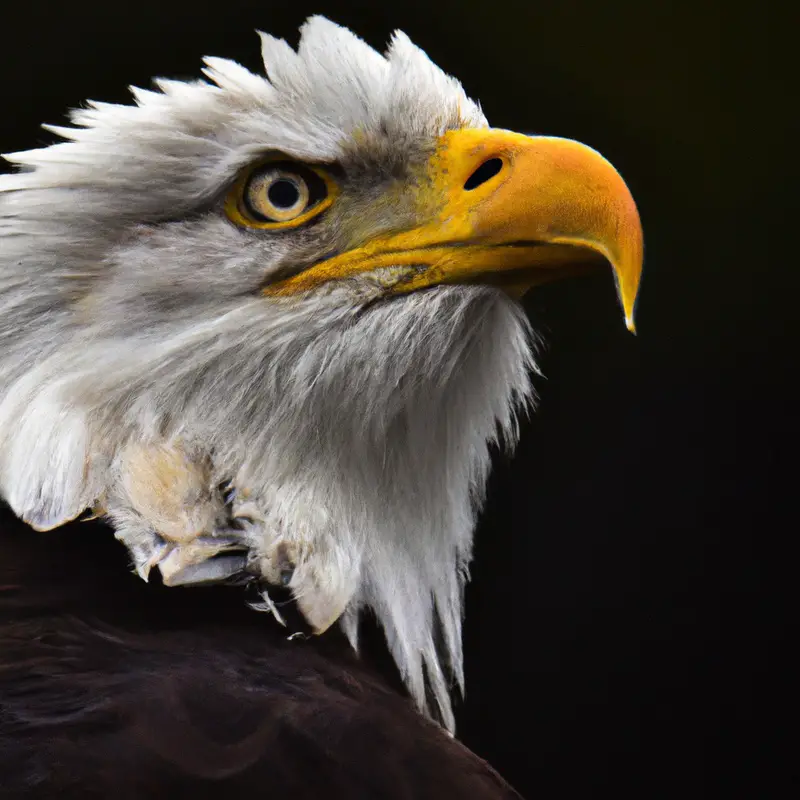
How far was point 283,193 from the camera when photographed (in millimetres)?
2012

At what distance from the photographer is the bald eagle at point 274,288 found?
1.88 metres

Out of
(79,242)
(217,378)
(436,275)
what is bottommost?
(217,378)

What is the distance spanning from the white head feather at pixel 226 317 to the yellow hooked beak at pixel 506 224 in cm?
4

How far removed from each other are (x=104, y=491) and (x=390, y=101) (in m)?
0.81

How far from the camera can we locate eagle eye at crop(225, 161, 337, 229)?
2004mm

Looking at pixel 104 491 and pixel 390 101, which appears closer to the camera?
pixel 104 491

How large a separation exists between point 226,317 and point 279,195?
9.1 inches

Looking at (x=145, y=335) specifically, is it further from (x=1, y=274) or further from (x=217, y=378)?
(x=1, y=274)

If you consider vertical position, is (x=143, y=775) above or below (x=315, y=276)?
below

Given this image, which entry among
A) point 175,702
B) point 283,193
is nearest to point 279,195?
point 283,193

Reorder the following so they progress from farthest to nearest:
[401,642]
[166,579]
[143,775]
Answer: [401,642]
[166,579]
[143,775]

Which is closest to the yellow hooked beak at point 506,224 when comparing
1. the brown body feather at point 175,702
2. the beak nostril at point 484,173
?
the beak nostril at point 484,173

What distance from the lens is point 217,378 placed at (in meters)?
1.96

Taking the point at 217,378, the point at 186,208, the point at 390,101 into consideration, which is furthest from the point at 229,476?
the point at 390,101
